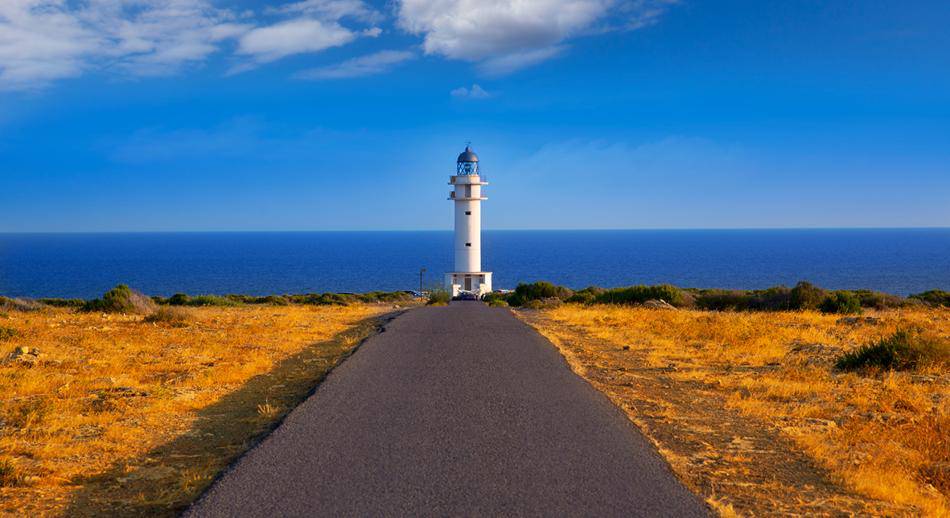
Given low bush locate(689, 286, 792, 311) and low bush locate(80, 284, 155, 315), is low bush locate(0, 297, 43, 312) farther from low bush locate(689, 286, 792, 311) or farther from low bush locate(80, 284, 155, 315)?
low bush locate(689, 286, 792, 311)

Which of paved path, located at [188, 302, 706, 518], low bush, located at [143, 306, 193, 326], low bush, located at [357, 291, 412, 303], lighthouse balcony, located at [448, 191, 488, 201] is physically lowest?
low bush, located at [357, 291, 412, 303]

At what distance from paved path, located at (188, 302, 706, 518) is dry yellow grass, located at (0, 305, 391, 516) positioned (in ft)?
2.86

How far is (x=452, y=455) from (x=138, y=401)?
22.9ft

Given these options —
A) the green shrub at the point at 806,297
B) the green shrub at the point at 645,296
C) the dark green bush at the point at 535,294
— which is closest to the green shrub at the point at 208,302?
the dark green bush at the point at 535,294

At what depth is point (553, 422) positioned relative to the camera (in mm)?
9289

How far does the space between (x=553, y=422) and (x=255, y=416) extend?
493 cm

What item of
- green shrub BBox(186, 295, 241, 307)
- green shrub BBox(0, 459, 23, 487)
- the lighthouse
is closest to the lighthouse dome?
the lighthouse

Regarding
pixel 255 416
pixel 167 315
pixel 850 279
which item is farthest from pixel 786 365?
pixel 850 279

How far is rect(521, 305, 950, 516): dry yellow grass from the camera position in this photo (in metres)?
7.26

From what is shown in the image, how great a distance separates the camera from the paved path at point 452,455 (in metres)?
6.35

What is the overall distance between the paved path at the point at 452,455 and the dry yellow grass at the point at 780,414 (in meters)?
0.79

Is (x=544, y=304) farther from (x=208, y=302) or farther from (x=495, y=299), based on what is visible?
(x=208, y=302)

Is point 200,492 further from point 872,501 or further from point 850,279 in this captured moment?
point 850,279

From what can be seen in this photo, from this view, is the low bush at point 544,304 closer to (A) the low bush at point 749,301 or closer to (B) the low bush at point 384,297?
(A) the low bush at point 749,301
